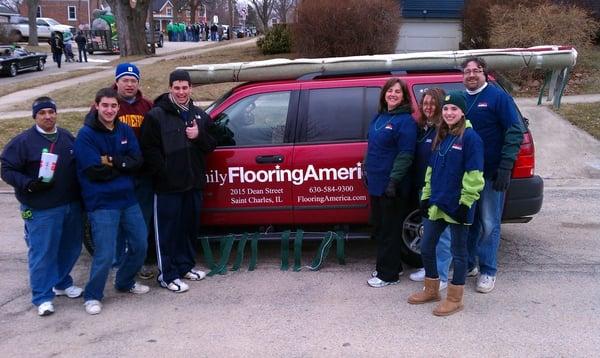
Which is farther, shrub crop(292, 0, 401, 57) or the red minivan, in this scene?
shrub crop(292, 0, 401, 57)

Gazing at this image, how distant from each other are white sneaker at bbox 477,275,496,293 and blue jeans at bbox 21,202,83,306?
10.5 feet

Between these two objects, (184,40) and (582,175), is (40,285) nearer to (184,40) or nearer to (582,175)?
(582,175)

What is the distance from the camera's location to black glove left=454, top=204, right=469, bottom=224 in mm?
4145

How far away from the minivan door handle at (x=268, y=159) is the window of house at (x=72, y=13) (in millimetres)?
76518

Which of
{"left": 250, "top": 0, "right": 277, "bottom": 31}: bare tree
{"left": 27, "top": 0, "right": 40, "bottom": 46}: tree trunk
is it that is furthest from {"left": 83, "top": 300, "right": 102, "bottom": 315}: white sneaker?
{"left": 250, "top": 0, "right": 277, "bottom": 31}: bare tree

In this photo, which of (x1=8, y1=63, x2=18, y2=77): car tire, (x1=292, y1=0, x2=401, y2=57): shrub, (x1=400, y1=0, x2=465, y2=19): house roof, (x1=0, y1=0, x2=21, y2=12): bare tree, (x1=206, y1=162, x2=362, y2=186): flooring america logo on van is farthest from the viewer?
(x1=0, y1=0, x2=21, y2=12): bare tree

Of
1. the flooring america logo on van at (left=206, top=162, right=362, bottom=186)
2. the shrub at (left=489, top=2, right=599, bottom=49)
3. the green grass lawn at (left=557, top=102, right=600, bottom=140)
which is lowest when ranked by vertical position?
the green grass lawn at (left=557, top=102, right=600, bottom=140)

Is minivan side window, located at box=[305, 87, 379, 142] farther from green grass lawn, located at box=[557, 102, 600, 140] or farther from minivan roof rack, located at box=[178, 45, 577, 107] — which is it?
green grass lawn, located at box=[557, 102, 600, 140]

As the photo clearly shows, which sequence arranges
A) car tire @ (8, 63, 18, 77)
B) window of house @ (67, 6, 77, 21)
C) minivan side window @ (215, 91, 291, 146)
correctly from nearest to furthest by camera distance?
minivan side window @ (215, 91, 291, 146)
car tire @ (8, 63, 18, 77)
window of house @ (67, 6, 77, 21)

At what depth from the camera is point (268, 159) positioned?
519cm

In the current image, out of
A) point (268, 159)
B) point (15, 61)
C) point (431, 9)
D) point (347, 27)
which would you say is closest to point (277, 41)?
point (431, 9)

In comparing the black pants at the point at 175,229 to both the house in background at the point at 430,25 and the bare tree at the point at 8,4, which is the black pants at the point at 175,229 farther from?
the bare tree at the point at 8,4

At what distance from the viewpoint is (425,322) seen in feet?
13.9

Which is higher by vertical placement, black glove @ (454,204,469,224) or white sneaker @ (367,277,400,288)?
black glove @ (454,204,469,224)
